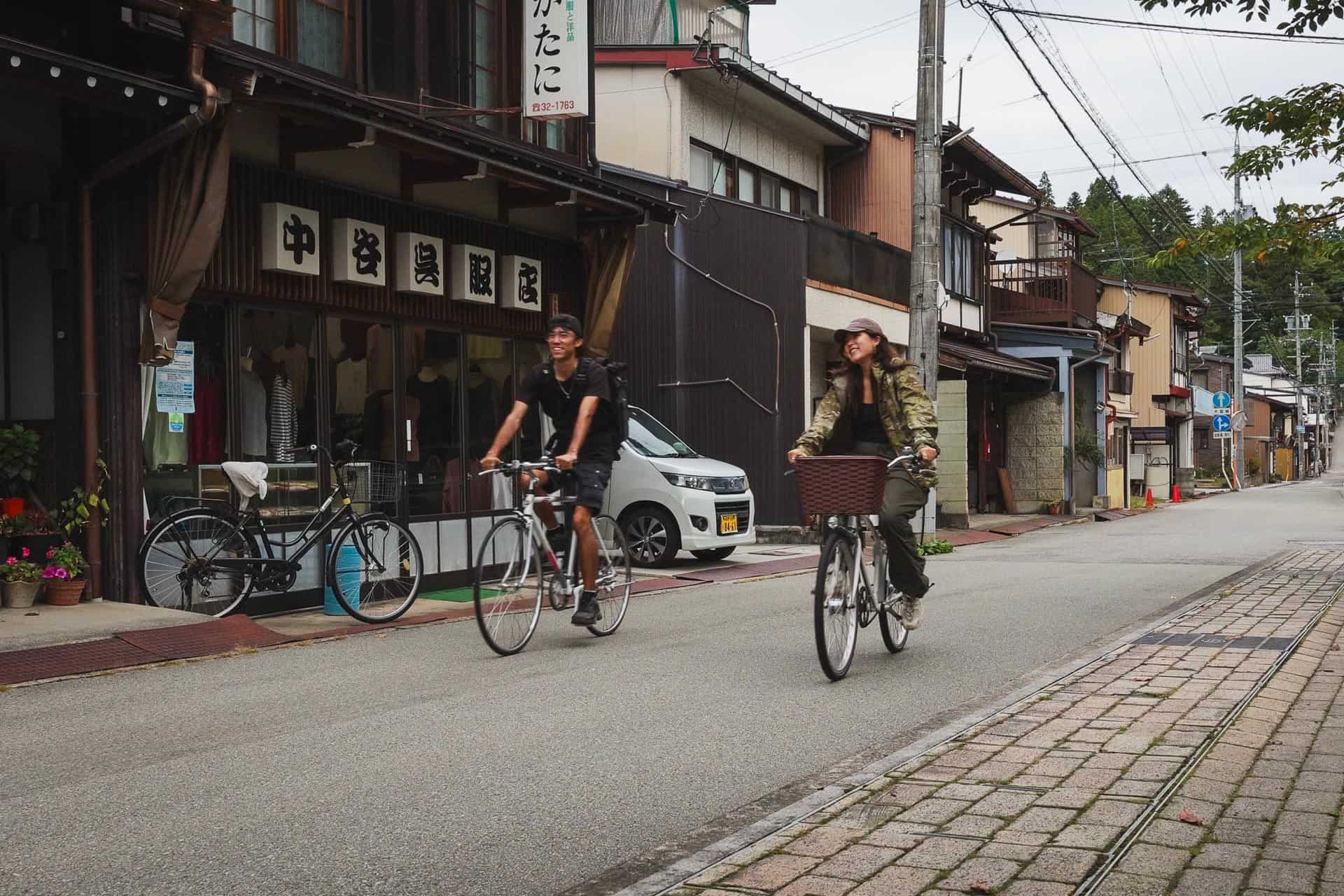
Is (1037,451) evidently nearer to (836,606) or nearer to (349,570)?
(349,570)

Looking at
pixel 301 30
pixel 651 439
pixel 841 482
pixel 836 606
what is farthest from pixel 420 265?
pixel 836 606

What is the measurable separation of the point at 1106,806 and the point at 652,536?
37.0 ft

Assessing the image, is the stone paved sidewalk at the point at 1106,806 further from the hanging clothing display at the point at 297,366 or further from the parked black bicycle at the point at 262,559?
the hanging clothing display at the point at 297,366

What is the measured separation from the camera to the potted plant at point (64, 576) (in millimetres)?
9445

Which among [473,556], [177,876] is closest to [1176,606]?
[473,556]

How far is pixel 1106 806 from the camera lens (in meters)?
4.55

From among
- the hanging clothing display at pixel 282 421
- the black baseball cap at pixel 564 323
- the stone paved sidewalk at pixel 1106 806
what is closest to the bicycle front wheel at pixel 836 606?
the stone paved sidewalk at pixel 1106 806

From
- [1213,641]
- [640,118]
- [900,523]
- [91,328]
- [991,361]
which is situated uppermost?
[640,118]

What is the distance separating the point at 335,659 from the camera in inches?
335

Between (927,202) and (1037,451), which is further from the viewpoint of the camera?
(1037,451)

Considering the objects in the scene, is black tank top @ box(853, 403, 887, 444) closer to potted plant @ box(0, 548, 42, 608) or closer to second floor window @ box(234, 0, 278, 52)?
potted plant @ box(0, 548, 42, 608)

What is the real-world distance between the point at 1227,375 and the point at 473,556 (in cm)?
7107

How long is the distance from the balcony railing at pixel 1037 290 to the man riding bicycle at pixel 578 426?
91.5ft

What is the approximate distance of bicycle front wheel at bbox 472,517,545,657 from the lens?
8305 millimetres
